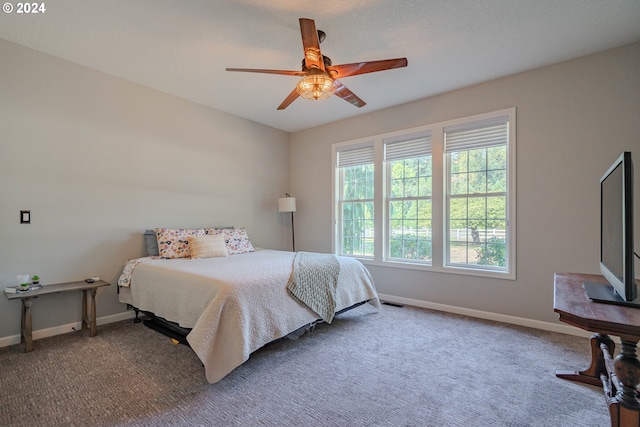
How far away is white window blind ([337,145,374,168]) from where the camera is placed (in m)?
4.39

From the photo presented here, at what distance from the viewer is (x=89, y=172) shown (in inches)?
122

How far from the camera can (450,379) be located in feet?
6.79

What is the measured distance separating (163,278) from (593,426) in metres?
3.11

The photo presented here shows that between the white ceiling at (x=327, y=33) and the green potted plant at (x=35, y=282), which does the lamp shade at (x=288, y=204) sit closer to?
the white ceiling at (x=327, y=33)

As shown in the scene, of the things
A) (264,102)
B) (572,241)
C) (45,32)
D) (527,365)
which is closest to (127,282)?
(45,32)

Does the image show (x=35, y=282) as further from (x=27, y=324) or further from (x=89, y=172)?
(x=89, y=172)

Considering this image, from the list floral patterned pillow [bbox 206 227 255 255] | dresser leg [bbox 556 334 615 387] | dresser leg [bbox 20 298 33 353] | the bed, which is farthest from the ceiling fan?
dresser leg [bbox 20 298 33 353]

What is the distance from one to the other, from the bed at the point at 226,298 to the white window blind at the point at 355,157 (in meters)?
1.78

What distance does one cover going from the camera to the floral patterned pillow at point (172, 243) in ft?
10.9

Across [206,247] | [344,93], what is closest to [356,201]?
[344,93]

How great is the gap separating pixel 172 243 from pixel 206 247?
0.39m

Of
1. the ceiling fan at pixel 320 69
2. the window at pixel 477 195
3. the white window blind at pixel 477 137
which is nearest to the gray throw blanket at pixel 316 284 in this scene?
the ceiling fan at pixel 320 69

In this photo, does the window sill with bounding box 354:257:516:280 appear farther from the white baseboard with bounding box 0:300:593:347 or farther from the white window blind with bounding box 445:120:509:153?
the white window blind with bounding box 445:120:509:153

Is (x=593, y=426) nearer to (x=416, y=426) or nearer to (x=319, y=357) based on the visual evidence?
(x=416, y=426)
